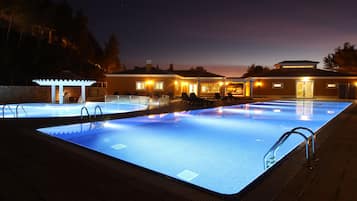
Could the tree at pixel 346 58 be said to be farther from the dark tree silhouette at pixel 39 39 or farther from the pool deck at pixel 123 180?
the pool deck at pixel 123 180

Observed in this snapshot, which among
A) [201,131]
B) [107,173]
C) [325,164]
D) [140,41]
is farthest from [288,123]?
[140,41]

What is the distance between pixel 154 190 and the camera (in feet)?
9.54

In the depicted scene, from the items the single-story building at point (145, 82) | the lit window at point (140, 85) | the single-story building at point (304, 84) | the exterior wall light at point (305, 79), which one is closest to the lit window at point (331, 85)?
the single-story building at point (304, 84)

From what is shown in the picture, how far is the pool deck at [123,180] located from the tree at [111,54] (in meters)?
36.4

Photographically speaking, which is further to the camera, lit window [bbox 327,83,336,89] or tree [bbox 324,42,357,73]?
tree [bbox 324,42,357,73]

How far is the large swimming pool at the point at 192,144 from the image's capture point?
4.85 m

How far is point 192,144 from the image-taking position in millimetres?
7070

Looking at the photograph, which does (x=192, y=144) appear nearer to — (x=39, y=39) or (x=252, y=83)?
(x=39, y=39)

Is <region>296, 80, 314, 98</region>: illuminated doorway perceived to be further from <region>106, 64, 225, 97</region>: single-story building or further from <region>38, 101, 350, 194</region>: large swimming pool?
<region>38, 101, 350, 194</region>: large swimming pool

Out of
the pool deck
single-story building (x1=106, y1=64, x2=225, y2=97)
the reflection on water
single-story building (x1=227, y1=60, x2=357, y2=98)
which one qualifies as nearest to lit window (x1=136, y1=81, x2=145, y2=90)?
single-story building (x1=106, y1=64, x2=225, y2=97)

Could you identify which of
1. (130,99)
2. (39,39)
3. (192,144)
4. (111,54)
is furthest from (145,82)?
(192,144)

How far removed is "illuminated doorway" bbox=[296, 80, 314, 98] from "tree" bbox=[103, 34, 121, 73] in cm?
2653

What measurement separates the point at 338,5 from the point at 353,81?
10.6 meters

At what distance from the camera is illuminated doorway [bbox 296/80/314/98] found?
27984 mm
